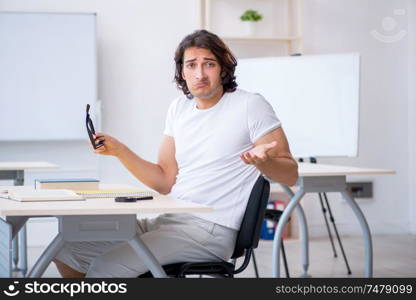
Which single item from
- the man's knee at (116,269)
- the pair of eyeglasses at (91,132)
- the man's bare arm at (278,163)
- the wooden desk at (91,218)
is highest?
the pair of eyeglasses at (91,132)

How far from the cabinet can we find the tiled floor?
5.50ft

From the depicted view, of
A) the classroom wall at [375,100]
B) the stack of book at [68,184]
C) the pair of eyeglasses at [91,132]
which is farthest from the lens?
the classroom wall at [375,100]

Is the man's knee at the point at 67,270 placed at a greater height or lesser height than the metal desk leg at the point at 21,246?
greater

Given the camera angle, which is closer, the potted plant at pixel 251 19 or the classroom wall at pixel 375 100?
the potted plant at pixel 251 19

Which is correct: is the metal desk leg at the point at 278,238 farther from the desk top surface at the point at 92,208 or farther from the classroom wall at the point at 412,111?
the classroom wall at the point at 412,111

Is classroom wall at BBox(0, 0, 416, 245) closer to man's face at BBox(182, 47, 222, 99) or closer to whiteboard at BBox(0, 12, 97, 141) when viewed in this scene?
whiteboard at BBox(0, 12, 97, 141)

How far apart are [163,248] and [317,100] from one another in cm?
320

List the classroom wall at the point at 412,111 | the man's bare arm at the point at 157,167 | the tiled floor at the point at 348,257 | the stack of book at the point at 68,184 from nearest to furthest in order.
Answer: the stack of book at the point at 68,184
the man's bare arm at the point at 157,167
the tiled floor at the point at 348,257
the classroom wall at the point at 412,111

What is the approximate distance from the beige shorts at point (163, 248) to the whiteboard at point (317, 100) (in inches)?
111

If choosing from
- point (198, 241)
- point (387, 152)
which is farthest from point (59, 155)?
point (198, 241)

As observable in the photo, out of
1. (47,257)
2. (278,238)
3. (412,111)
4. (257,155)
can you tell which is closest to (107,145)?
(47,257)

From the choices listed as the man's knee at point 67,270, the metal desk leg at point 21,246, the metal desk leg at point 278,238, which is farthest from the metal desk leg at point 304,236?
the man's knee at point 67,270

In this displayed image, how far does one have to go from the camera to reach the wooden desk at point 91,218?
176cm

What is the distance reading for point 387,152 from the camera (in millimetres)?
6512
